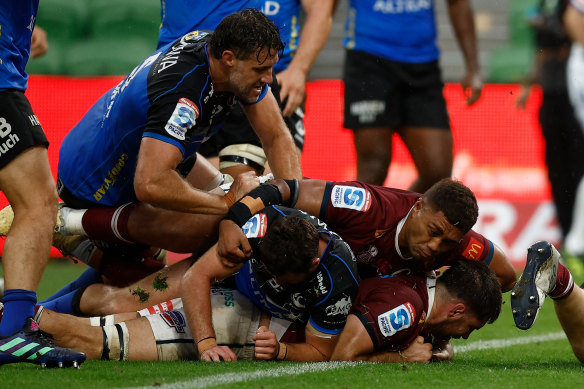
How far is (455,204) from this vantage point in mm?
4215

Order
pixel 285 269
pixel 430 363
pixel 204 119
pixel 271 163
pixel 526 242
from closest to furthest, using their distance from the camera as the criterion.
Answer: pixel 285 269 → pixel 430 363 → pixel 204 119 → pixel 271 163 → pixel 526 242

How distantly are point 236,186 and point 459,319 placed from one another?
1.24 m

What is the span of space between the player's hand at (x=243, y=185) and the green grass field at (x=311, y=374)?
0.88m

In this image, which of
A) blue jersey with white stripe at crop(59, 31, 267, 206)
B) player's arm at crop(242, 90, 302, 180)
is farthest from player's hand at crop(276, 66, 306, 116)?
blue jersey with white stripe at crop(59, 31, 267, 206)

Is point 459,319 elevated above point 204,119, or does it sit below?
below

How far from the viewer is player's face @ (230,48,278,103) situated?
439cm

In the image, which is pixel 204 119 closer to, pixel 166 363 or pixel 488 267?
pixel 166 363

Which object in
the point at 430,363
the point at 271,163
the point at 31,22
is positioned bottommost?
the point at 430,363

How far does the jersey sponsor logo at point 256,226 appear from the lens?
13.5ft

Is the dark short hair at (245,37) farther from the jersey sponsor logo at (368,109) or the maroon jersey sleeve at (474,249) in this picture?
the jersey sponsor logo at (368,109)

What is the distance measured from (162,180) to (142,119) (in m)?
0.43

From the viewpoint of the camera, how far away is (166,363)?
4.05 meters

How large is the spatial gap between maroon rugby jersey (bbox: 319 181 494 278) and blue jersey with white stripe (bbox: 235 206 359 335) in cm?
19

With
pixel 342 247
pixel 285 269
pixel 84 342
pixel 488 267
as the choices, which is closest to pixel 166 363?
pixel 84 342
